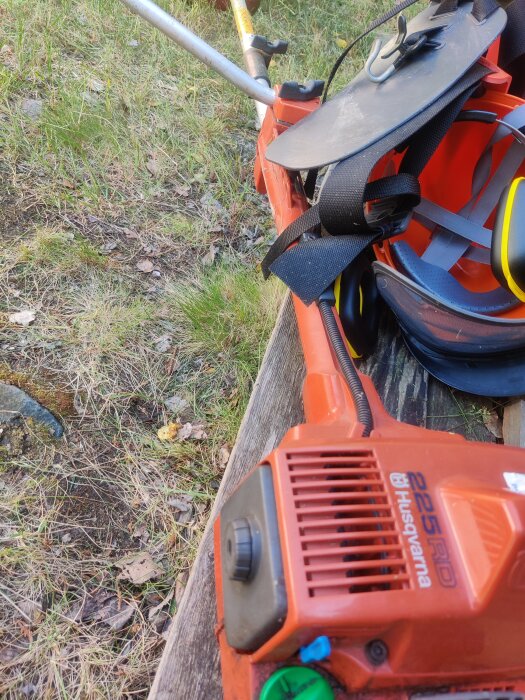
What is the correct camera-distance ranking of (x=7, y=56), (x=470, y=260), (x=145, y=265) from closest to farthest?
(x=470, y=260) → (x=145, y=265) → (x=7, y=56)

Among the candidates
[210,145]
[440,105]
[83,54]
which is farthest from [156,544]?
[83,54]

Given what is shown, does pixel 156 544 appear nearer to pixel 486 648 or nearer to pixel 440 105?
pixel 486 648

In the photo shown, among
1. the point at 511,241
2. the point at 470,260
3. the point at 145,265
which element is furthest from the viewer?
the point at 145,265

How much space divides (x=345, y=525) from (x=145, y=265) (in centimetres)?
156

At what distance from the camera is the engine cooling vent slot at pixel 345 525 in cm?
84

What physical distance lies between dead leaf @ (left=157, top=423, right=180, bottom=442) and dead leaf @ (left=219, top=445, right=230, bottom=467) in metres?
0.15

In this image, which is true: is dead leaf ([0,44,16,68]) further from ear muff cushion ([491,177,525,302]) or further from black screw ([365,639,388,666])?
black screw ([365,639,388,666])

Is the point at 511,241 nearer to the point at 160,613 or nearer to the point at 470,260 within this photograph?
the point at 470,260

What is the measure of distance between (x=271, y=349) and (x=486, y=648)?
3.34ft

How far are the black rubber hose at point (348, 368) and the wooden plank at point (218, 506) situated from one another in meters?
0.29

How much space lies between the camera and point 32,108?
2527mm

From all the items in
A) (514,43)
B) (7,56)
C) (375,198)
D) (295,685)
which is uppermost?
(514,43)

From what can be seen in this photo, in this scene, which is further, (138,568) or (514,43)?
(514,43)

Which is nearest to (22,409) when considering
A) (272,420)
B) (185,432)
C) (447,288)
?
(185,432)
